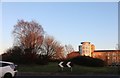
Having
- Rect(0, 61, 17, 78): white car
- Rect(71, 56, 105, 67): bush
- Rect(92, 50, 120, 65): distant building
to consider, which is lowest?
Rect(92, 50, 120, 65): distant building

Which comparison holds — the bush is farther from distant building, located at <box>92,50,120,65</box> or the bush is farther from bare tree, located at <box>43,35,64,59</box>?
bare tree, located at <box>43,35,64,59</box>

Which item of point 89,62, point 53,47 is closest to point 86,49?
point 53,47

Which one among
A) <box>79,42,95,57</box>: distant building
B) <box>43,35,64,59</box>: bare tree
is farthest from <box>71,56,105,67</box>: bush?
<box>79,42,95,57</box>: distant building

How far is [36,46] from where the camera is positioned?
234 ft

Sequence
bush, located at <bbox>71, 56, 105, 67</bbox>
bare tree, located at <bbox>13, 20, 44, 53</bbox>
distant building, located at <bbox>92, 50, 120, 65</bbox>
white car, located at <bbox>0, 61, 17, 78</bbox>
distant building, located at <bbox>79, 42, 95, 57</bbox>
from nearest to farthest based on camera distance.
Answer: white car, located at <bbox>0, 61, 17, 78</bbox>
bush, located at <bbox>71, 56, 105, 67</bbox>
bare tree, located at <bbox>13, 20, 44, 53</bbox>
distant building, located at <bbox>92, 50, 120, 65</bbox>
distant building, located at <bbox>79, 42, 95, 57</bbox>

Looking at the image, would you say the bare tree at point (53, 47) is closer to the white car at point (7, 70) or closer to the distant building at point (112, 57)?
the distant building at point (112, 57)

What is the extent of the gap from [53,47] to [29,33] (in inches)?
438

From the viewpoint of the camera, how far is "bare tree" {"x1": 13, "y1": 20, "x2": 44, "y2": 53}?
71.8 m

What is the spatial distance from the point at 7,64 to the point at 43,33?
50.0 m

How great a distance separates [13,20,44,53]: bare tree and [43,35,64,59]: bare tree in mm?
4386

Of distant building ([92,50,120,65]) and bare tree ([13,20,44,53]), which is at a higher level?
bare tree ([13,20,44,53])

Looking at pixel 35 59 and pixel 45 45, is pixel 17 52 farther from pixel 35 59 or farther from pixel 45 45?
pixel 45 45

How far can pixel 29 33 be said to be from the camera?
73.9 m

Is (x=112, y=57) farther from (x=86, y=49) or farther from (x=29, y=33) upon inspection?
(x=29, y=33)
